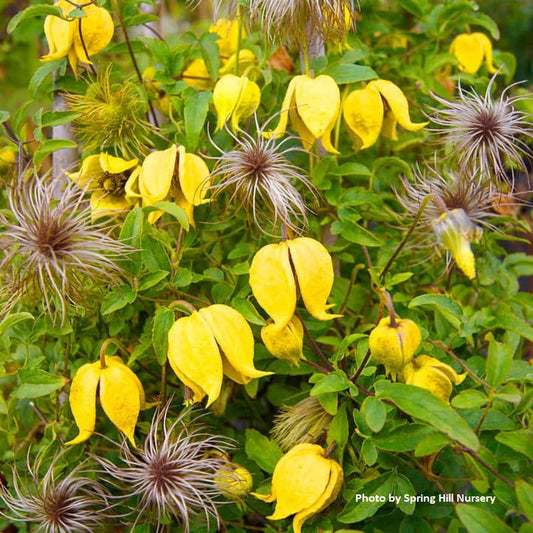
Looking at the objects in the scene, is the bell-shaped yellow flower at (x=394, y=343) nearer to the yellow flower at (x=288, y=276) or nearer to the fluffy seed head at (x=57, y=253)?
the yellow flower at (x=288, y=276)

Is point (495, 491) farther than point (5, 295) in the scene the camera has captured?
No

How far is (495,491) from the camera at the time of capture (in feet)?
2.11

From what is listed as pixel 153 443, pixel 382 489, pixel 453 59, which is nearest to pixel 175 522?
pixel 153 443

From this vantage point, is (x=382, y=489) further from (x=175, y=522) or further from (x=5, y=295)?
(x=5, y=295)

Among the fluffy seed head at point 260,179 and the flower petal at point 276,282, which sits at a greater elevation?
the fluffy seed head at point 260,179

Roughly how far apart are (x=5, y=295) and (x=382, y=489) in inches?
20.0

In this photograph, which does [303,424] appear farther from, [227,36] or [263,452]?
[227,36]

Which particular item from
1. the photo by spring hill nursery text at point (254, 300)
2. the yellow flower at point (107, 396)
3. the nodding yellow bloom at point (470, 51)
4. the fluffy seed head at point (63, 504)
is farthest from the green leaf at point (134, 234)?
the nodding yellow bloom at point (470, 51)

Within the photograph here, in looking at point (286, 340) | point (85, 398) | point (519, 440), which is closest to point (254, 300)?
point (286, 340)

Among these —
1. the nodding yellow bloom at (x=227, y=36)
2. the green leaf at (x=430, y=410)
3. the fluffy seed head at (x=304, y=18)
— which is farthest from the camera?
the nodding yellow bloom at (x=227, y=36)

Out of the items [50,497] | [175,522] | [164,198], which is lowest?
[175,522]

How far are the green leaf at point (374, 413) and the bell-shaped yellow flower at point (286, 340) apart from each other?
10cm

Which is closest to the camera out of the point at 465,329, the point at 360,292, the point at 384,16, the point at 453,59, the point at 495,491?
the point at 495,491

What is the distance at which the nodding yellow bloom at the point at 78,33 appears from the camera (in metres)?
0.84
